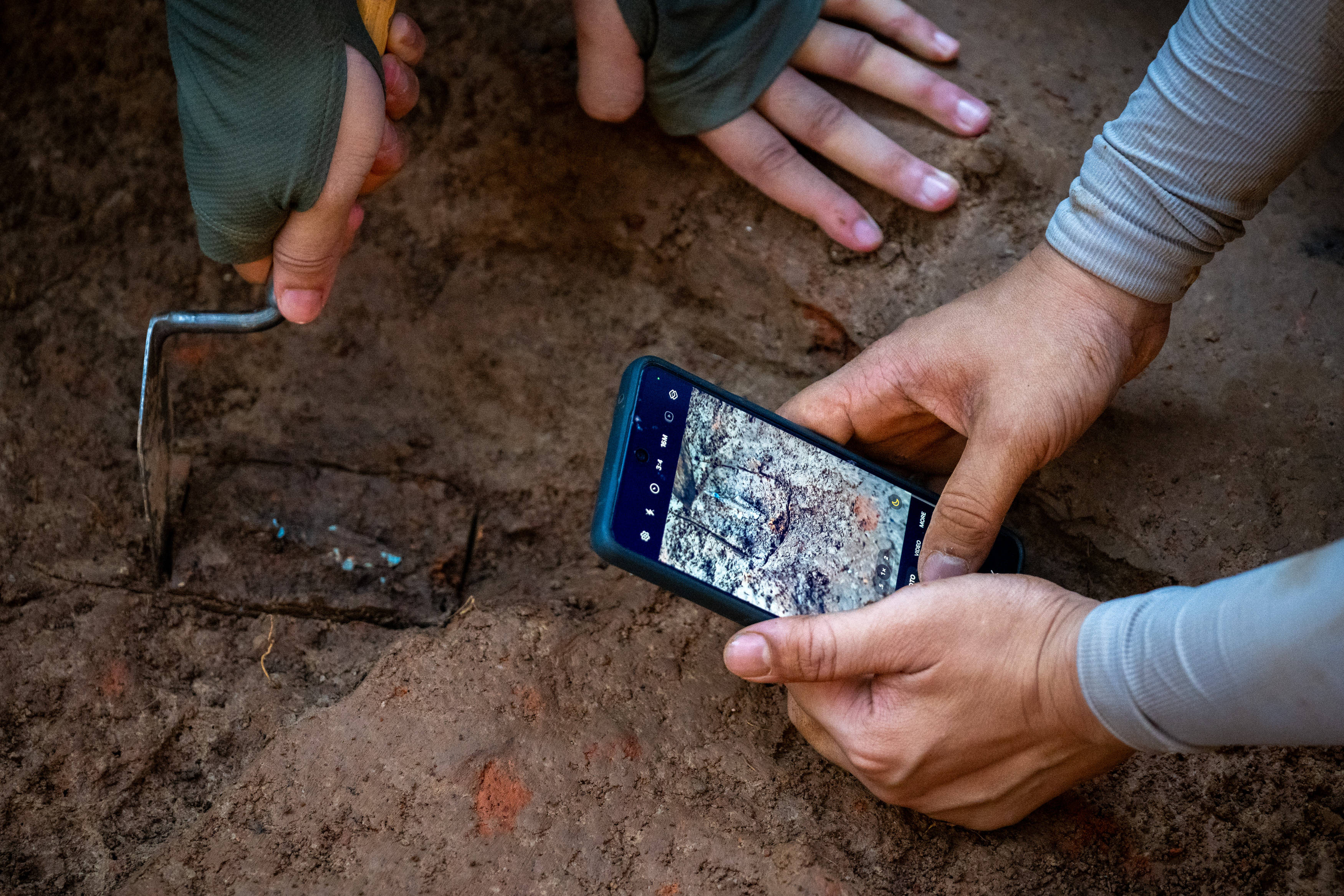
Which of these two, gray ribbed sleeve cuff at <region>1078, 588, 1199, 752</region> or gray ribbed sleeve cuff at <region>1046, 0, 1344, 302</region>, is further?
gray ribbed sleeve cuff at <region>1046, 0, 1344, 302</region>

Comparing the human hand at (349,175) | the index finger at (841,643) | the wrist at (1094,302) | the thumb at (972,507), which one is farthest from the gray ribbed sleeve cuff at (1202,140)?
the human hand at (349,175)

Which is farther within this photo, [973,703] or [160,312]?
[160,312]

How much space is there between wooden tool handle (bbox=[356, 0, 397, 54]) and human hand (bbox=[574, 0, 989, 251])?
359 mm

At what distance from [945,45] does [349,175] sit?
0.93 meters

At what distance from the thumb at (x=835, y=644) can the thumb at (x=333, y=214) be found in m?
0.64

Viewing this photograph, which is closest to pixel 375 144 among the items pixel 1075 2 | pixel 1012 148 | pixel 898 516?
pixel 898 516

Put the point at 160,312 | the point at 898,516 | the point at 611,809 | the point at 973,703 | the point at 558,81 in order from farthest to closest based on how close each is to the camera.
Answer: the point at 558,81 < the point at 160,312 < the point at 898,516 < the point at 611,809 < the point at 973,703

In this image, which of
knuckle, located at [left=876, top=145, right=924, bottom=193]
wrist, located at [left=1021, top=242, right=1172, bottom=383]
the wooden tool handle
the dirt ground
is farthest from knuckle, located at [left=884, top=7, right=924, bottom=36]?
the wooden tool handle

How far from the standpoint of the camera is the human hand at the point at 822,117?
1418 mm

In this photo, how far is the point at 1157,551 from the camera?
1223 millimetres

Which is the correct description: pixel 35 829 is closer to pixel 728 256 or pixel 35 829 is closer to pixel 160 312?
pixel 160 312

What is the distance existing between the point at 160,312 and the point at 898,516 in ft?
3.62

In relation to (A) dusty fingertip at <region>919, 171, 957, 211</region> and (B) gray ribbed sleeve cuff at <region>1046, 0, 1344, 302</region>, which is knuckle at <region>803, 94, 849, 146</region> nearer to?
(A) dusty fingertip at <region>919, 171, 957, 211</region>

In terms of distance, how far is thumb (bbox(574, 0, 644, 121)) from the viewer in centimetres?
139
